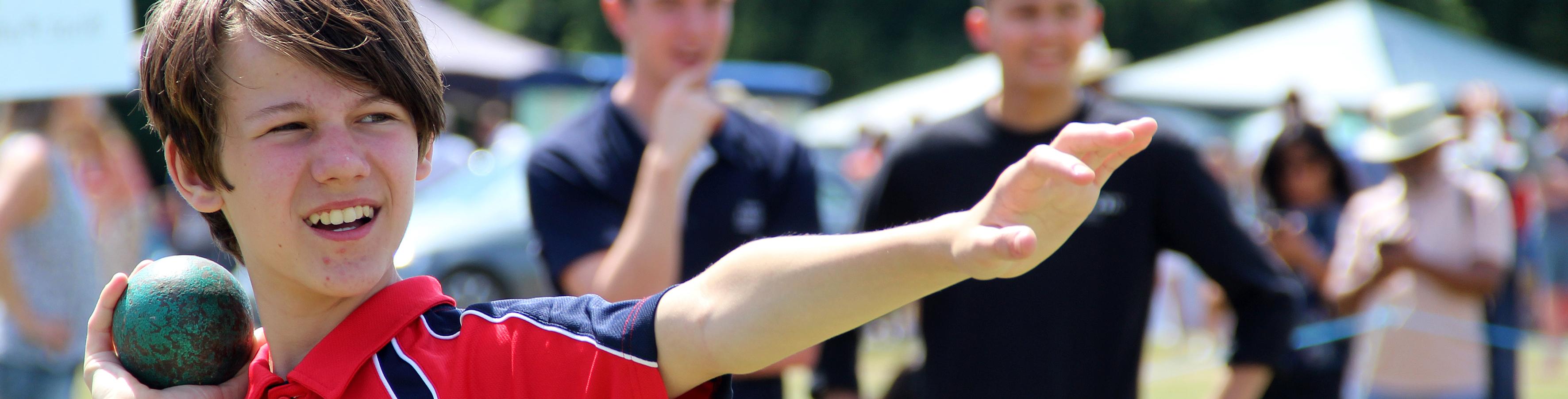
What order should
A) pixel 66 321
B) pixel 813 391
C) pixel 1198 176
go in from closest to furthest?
pixel 1198 176, pixel 813 391, pixel 66 321

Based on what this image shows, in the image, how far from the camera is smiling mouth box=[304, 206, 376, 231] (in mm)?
1766

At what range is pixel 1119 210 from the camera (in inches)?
131

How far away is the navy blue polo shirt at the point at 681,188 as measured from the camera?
3.36 metres

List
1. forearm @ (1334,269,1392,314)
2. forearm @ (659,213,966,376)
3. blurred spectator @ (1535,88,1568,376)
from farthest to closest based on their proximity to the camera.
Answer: blurred spectator @ (1535,88,1568,376) → forearm @ (1334,269,1392,314) → forearm @ (659,213,966,376)

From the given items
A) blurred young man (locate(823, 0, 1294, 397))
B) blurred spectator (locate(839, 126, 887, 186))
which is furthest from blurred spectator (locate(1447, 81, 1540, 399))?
blurred spectator (locate(839, 126, 887, 186))

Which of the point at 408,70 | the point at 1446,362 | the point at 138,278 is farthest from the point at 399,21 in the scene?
the point at 1446,362

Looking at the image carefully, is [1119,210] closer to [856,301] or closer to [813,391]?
[813,391]

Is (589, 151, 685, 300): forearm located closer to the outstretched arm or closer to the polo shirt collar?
the polo shirt collar

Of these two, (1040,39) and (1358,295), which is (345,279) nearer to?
(1040,39)

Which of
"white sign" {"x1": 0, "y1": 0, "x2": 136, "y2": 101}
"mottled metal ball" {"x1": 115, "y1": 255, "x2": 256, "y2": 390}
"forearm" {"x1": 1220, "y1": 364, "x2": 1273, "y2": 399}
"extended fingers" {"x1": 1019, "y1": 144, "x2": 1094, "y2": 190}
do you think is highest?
"extended fingers" {"x1": 1019, "y1": 144, "x2": 1094, "y2": 190}

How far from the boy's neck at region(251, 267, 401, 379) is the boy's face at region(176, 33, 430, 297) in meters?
0.05

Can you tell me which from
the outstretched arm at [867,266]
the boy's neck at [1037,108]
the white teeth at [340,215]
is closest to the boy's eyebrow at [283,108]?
the white teeth at [340,215]

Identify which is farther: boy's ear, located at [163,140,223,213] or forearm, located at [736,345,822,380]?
forearm, located at [736,345,822,380]

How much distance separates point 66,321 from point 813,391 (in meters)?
2.91
